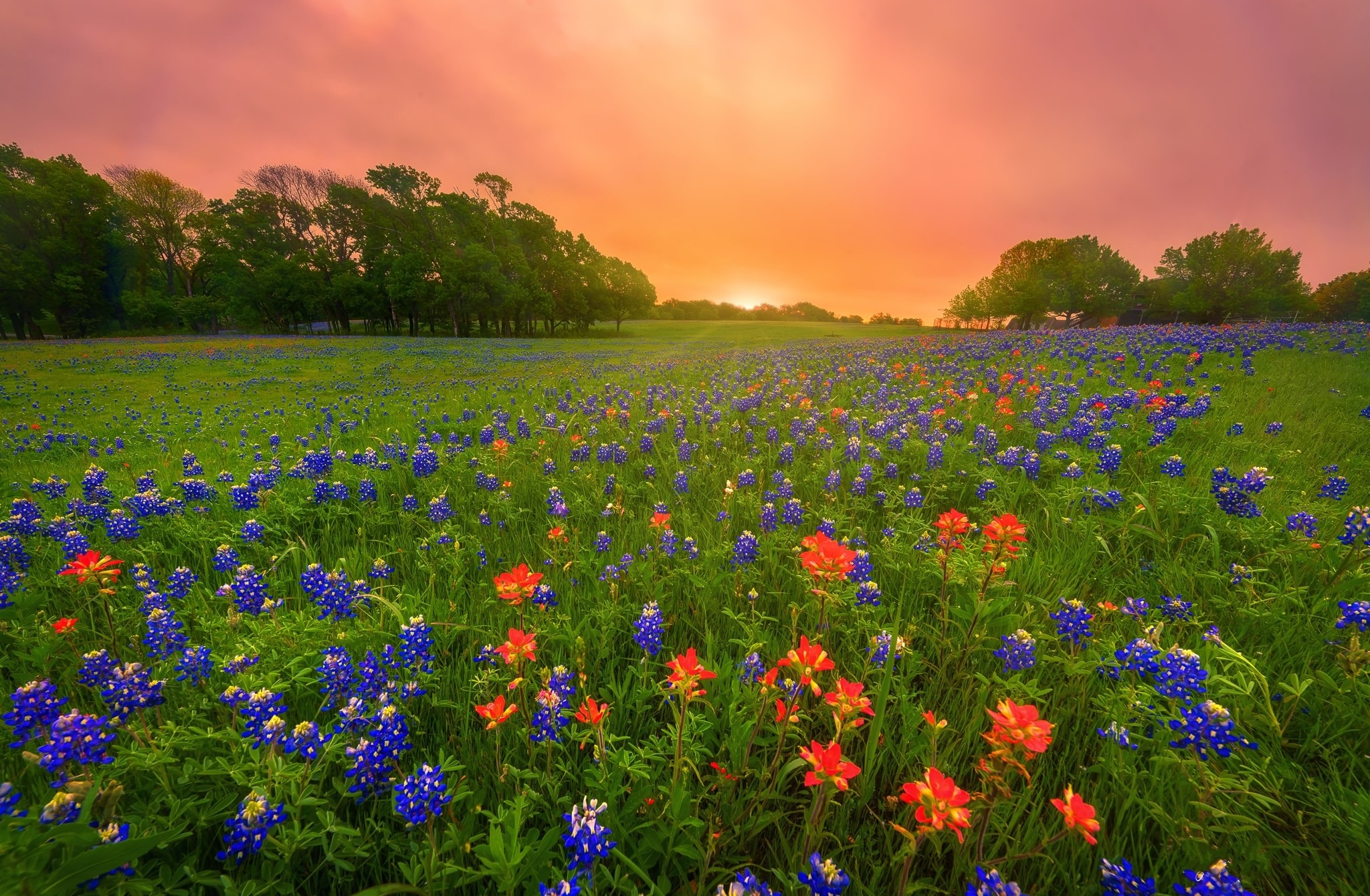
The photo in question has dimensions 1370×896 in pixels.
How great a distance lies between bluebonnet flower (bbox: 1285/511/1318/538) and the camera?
9.80 ft

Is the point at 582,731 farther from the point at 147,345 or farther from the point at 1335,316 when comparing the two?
the point at 1335,316

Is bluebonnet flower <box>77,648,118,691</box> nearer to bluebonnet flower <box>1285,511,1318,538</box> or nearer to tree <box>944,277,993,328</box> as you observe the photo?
bluebonnet flower <box>1285,511,1318,538</box>

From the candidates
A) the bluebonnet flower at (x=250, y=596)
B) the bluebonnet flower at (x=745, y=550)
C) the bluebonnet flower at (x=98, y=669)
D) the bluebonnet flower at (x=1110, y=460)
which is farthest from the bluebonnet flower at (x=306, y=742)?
the bluebonnet flower at (x=1110, y=460)

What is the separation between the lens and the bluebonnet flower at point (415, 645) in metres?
2.17

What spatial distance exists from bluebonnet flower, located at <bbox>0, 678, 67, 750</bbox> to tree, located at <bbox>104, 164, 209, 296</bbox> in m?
75.0

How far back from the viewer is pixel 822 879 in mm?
1333

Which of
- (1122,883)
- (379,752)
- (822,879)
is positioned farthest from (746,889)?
(379,752)

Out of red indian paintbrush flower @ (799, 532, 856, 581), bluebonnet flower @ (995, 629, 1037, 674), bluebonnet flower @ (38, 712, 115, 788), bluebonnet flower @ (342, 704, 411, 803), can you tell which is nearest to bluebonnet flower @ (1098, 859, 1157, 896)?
bluebonnet flower @ (995, 629, 1037, 674)

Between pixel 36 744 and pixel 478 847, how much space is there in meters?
2.11

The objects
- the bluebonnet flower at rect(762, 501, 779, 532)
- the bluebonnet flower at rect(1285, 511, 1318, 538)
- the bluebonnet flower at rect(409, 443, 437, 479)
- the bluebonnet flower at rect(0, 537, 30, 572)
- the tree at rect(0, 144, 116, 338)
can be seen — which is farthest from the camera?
the tree at rect(0, 144, 116, 338)

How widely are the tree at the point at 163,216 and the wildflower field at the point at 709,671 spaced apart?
6954 centimetres

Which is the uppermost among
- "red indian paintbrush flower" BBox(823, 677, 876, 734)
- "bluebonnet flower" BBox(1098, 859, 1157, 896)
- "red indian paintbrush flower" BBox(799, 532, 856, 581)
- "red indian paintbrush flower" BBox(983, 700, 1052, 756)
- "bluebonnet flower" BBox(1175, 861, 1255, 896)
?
"red indian paintbrush flower" BBox(799, 532, 856, 581)

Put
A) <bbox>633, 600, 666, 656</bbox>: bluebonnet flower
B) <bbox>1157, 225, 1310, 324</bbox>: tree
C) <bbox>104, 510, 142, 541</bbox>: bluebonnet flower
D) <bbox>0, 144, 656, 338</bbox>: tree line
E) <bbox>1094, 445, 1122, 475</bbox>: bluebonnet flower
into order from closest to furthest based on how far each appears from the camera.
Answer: <bbox>633, 600, 666, 656</bbox>: bluebonnet flower, <bbox>104, 510, 142, 541</bbox>: bluebonnet flower, <bbox>1094, 445, 1122, 475</bbox>: bluebonnet flower, <bbox>0, 144, 656, 338</bbox>: tree line, <bbox>1157, 225, 1310, 324</bbox>: tree

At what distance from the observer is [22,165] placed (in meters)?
42.5
